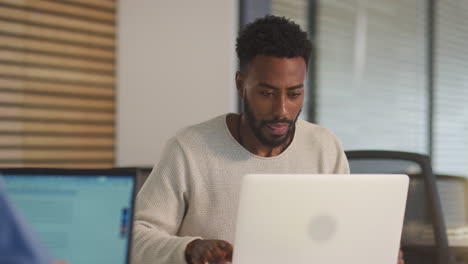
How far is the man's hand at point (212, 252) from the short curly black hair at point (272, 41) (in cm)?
57

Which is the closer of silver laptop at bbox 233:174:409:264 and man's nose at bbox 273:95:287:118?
silver laptop at bbox 233:174:409:264

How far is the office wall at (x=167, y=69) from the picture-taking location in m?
2.93

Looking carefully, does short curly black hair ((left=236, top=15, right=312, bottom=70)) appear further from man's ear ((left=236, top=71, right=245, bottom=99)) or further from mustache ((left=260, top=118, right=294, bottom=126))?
mustache ((left=260, top=118, right=294, bottom=126))

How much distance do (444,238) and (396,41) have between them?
124 inches

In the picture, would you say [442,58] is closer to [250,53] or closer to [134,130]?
[134,130]

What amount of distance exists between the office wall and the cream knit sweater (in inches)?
52.4

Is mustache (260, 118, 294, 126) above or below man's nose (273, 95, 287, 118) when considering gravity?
below

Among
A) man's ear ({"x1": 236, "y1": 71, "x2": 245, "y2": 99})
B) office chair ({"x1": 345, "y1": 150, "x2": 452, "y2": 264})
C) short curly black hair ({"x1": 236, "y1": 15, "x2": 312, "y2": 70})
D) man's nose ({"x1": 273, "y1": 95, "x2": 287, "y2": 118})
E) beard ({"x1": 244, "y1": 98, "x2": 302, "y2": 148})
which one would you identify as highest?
short curly black hair ({"x1": 236, "y1": 15, "x2": 312, "y2": 70})

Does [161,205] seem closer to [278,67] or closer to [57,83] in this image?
[278,67]

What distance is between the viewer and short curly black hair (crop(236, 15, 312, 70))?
1.54 metres

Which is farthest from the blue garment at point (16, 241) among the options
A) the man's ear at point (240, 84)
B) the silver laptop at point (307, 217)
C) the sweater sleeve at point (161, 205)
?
the man's ear at point (240, 84)

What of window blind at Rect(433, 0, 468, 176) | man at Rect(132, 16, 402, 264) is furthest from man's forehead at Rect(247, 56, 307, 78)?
window blind at Rect(433, 0, 468, 176)

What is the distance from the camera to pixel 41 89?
265cm

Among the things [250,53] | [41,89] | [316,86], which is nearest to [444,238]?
[250,53]
